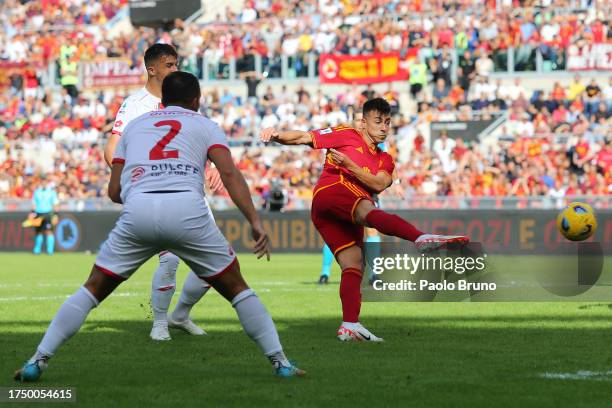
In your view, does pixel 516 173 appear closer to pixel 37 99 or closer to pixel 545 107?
pixel 545 107

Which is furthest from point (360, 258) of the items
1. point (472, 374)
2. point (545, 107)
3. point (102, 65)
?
point (102, 65)

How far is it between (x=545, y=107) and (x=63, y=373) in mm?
23170

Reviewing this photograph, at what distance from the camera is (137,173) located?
24.2 feet

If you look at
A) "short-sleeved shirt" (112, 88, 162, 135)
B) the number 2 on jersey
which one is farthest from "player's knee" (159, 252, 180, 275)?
the number 2 on jersey

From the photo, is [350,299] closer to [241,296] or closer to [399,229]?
[399,229]

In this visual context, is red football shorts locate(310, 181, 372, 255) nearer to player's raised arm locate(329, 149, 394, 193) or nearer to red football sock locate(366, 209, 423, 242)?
player's raised arm locate(329, 149, 394, 193)

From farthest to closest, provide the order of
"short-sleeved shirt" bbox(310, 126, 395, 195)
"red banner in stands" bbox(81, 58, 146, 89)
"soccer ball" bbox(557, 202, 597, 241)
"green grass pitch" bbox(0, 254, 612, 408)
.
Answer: "red banner in stands" bbox(81, 58, 146, 89)
"soccer ball" bbox(557, 202, 597, 241)
"short-sleeved shirt" bbox(310, 126, 395, 195)
"green grass pitch" bbox(0, 254, 612, 408)

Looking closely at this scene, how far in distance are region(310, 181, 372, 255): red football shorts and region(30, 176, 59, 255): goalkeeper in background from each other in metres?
20.1

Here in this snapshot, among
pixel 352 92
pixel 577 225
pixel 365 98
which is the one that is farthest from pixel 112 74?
pixel 577 225

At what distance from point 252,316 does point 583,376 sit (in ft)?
6.99

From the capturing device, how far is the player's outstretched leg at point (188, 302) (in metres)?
10.1

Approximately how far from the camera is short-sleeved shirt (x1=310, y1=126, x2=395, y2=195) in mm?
10152

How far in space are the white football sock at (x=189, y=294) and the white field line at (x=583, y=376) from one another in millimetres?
3330

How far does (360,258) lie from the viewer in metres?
10.2
